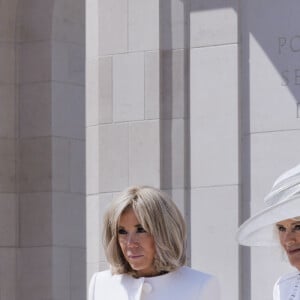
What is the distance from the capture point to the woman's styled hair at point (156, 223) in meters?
6.70

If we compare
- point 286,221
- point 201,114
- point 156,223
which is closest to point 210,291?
point 156,223

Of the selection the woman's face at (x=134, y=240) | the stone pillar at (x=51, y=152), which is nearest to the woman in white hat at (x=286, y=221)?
the woman's face at (x=134, y=240)

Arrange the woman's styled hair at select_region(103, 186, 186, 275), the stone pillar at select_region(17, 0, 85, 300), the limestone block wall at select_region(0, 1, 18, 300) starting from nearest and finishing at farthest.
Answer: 1. the woman's styled hair at select_region(103, 186, 186, 275)
2. the stone pillar at select_region(17, 0, 85, 300)
3. the limestone block wall at select_region(0, 1, 18, 300)

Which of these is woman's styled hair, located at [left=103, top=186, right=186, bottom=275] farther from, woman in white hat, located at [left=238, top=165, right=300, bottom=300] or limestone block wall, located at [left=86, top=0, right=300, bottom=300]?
limestone block wall, located at [left=86, top=0, right=300, bottom=300]

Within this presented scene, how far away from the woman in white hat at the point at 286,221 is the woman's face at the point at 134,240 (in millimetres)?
670

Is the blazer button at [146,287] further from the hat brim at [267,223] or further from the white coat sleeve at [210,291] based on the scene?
the hat brim at [267,223]

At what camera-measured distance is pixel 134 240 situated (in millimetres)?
6754

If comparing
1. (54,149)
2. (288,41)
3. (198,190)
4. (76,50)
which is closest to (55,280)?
(54,149)

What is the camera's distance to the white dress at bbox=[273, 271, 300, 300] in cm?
608

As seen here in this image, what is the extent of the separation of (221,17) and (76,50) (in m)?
4.01

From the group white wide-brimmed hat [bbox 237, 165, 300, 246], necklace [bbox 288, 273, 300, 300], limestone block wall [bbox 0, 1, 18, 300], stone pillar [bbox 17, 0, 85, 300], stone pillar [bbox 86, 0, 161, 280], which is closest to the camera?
white wide-brimmed hat [bbox 237, 165, 300, 246]

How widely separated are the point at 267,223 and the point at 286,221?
109 mm

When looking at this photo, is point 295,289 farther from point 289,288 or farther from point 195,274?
point 195,274

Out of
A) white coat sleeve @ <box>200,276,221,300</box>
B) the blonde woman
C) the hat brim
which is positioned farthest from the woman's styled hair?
the hat brim
